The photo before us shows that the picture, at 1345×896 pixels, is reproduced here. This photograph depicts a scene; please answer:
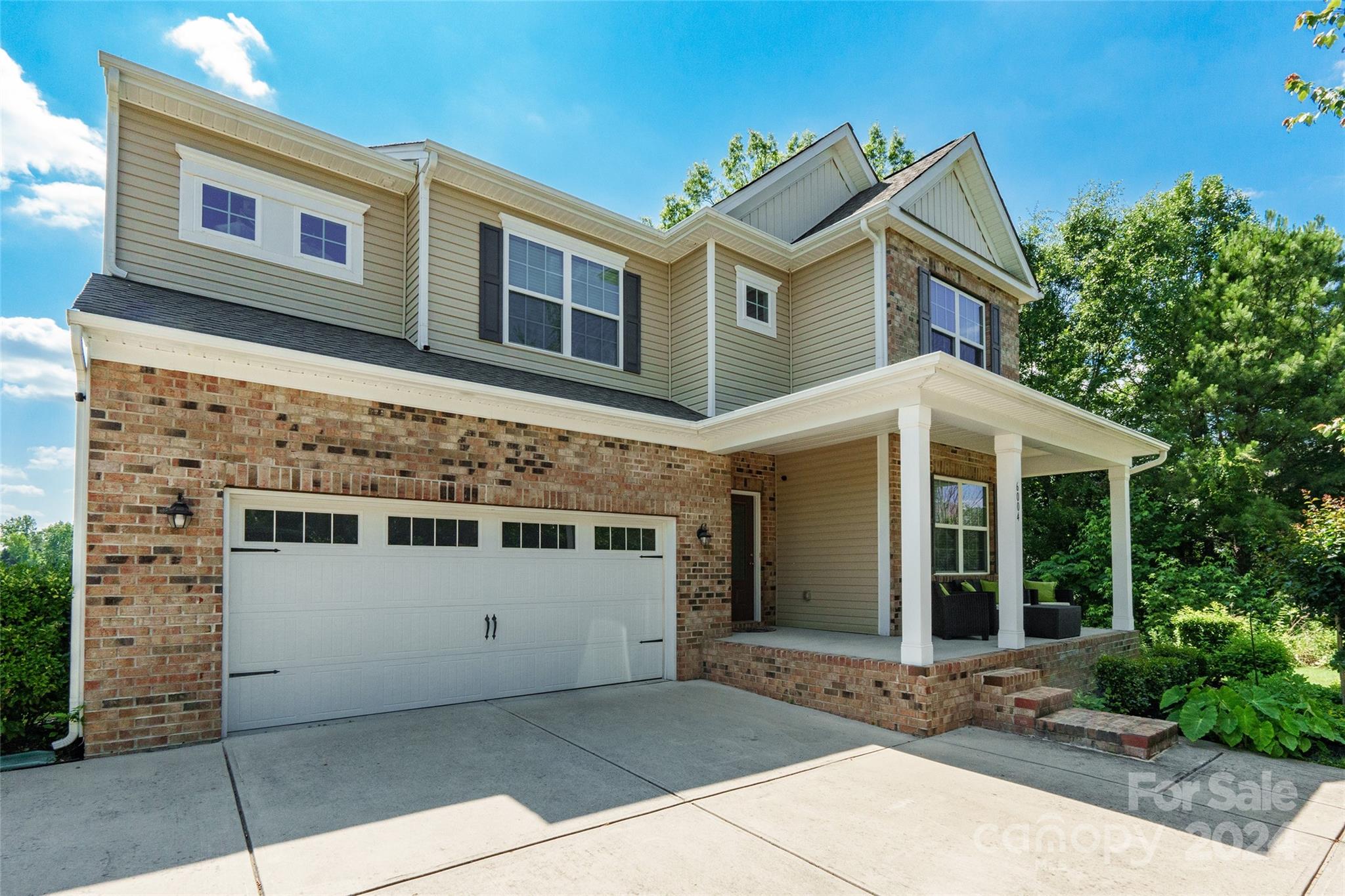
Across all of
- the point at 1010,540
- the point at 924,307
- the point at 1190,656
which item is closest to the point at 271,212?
the point at 924,307

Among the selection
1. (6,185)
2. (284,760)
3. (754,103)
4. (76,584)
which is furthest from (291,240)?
(754,103)

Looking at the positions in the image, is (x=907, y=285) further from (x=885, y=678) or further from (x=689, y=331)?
(x=885, y=678)

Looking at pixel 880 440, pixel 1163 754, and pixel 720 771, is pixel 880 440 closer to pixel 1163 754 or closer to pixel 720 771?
pixel 1163 754

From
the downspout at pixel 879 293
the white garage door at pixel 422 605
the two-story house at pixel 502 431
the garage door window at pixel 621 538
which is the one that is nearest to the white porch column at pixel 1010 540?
the two-story house at pixel 502 431

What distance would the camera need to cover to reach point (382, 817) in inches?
162

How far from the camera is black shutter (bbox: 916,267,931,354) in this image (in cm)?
1026

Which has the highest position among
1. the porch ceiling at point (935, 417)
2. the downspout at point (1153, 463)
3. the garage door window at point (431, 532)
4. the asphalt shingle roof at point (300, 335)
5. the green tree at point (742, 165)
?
the green tree at point (742, 165)

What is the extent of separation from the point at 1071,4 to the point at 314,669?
45.1 feet

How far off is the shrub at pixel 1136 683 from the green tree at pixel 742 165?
1707 cm

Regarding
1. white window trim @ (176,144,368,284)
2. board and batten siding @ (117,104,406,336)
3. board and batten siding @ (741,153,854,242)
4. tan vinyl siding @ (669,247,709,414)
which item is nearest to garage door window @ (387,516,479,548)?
board and batten siding @ (117,104,406,336)

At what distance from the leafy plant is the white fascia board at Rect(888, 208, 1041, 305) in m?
6.51

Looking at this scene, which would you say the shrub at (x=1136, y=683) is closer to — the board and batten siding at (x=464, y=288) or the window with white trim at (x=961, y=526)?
the window with white trim at (x=961, y=526)

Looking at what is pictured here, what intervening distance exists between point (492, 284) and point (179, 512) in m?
4.48

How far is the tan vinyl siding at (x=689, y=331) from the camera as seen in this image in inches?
392
